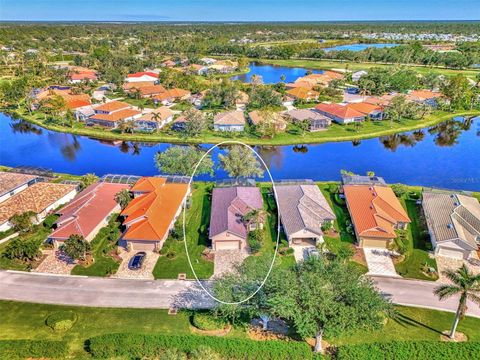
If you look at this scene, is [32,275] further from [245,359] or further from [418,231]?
[418,231]

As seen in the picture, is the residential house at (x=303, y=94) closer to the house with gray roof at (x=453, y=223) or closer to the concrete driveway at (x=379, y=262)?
the house with gray roof at (x=453, y=223)

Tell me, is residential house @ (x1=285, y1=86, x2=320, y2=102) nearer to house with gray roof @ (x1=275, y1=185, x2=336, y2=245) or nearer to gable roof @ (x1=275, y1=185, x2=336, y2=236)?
house with gray roof @ (x1=275, y1=185, x2=336, y2=245)

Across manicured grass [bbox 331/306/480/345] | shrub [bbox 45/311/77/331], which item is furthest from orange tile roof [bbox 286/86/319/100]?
shrub [bbox 45/311/77/331]

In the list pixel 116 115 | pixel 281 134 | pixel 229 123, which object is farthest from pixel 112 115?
pixel 281 134

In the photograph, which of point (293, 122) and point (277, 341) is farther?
point (293, 122)

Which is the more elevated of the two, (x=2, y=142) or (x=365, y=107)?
(x=365, y=107)

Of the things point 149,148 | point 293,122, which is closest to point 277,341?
point 149,148
